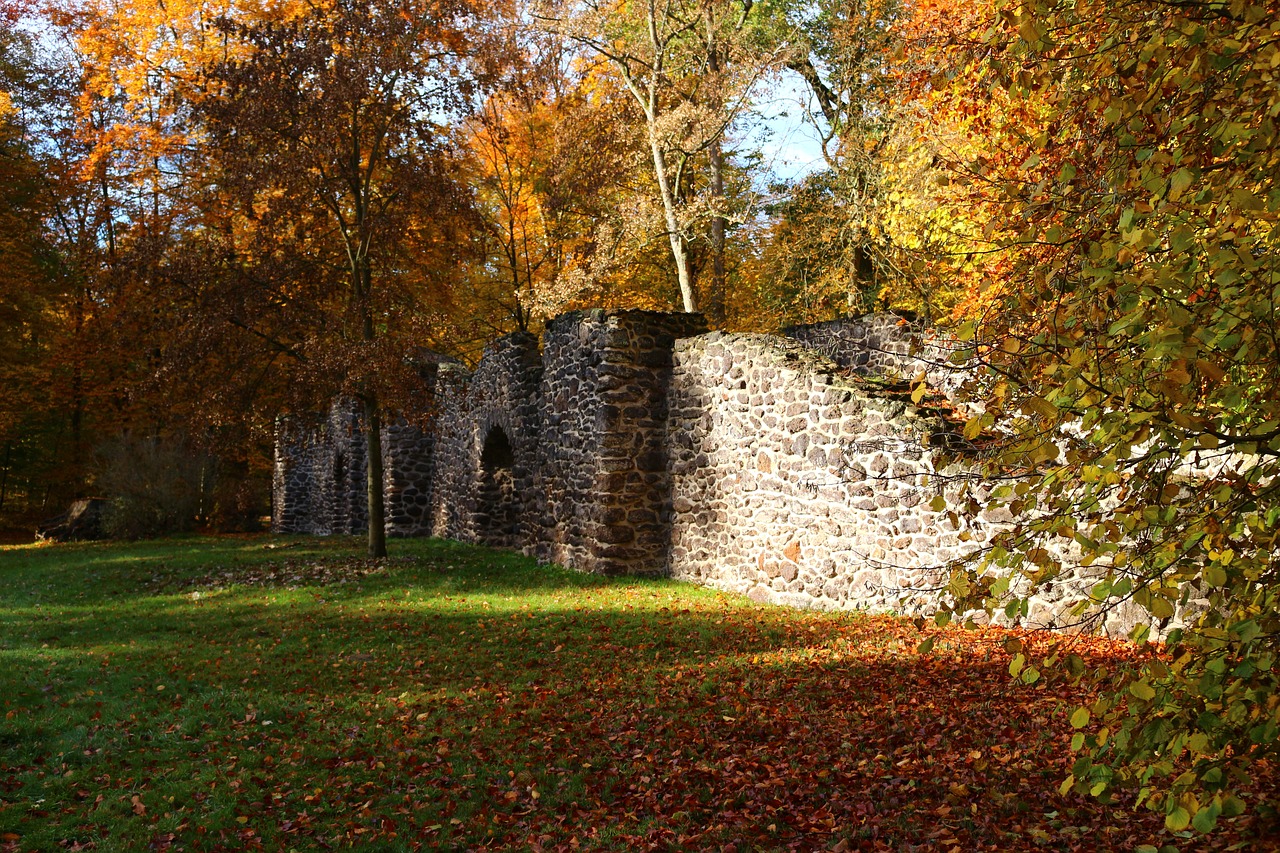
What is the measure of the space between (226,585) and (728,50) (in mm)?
12915

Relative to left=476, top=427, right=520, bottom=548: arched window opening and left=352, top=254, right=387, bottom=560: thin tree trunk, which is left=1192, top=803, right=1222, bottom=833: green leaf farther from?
left=476, top=427, right=520, bottom=548: arched window opening

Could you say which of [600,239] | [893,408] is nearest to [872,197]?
[600,239]

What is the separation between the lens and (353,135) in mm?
13250

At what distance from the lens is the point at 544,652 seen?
7715mm

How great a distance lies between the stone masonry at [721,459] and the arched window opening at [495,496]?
1.2 inches

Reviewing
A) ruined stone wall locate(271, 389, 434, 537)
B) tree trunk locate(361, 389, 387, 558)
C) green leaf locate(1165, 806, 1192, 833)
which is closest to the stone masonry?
tree trunk locate(361, 389, 387, 558)

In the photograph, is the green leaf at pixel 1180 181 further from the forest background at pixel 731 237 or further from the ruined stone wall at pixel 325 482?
the ruined stone wall at pixel 325 482

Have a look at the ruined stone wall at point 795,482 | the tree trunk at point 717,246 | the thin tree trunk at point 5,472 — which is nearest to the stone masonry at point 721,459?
the ruined stone wall at point 795,482

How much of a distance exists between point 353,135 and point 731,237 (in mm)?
11437

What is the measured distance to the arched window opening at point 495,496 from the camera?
16031 mm

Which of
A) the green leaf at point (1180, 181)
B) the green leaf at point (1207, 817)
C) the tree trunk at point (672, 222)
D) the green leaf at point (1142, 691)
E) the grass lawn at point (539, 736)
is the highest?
the tree trunk at point (672, 222)

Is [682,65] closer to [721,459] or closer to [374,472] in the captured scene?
[374,472]

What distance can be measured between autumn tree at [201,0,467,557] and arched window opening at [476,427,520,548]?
7.94 feet

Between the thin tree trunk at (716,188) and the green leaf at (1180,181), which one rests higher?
the thin tree trunk at (716,188)
